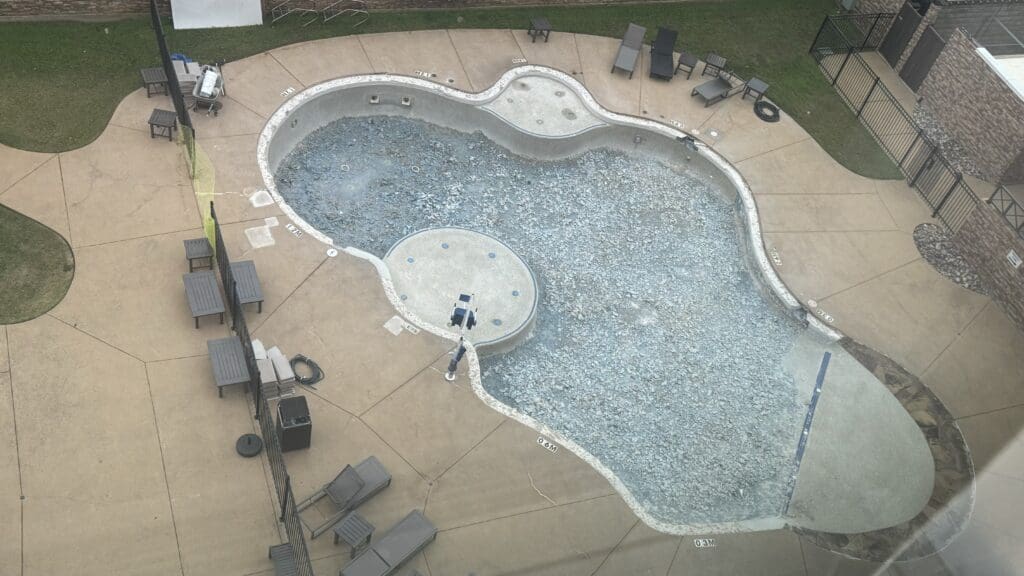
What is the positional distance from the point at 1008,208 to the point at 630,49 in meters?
10.7

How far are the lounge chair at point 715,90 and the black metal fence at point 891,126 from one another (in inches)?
146

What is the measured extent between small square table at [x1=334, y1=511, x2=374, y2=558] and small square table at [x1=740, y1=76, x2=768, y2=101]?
16712mm

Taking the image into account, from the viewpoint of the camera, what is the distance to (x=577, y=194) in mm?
22594

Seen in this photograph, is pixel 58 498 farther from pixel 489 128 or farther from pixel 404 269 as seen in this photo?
pixel 489 128

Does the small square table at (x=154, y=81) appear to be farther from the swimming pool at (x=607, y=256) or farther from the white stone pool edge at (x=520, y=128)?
the swimming pool at (x=607, y=256)

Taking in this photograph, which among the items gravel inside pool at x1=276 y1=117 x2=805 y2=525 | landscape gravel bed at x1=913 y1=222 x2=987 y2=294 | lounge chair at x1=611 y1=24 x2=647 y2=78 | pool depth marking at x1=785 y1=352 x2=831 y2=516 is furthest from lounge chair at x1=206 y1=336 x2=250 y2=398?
landscape gravel bed at x1=913 y1=222 x2=987 y2=294

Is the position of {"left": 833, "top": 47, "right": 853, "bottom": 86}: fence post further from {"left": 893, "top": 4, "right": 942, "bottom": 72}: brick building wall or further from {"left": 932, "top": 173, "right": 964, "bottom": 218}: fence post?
{"left": 932, "top": 173, "right": 964, "bottom": 218}: fence post

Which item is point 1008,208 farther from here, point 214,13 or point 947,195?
point 214,13

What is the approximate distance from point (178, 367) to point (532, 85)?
1269cm

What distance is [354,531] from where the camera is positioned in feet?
46.5

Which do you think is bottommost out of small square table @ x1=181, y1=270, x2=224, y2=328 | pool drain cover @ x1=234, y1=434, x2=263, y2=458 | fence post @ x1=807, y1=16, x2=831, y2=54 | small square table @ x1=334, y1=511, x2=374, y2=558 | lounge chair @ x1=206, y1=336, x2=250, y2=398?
pool drain cover @ x1=234, y1=434, x2=263, y2=458

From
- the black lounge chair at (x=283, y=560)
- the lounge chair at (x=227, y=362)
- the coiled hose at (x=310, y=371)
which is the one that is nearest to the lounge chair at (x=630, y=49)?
the coiled hose at (x=310, y=371)

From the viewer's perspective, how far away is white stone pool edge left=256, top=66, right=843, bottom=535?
16.1 meters

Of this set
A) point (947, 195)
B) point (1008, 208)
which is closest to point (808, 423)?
point (1008, 208)
